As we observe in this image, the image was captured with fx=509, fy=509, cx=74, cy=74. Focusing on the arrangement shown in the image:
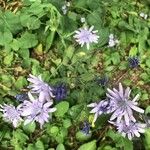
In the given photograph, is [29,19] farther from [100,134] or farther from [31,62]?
[100,134]

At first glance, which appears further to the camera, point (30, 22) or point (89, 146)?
point (30, 22)

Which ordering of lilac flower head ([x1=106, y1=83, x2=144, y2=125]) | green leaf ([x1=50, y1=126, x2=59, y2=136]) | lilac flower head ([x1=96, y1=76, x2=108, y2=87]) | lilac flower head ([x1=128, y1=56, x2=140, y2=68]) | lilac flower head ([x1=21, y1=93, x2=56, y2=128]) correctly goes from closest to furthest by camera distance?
lilac flower head ([x1=106, y1=83, x2=144, y2=125]) → lilac flower head ([x1=21, y1=93, x2=56, y2=128]) → green leaf ([x1=50, y1=126, x2=59, y2=136]) → lilac flower head ([x1=96, y1=76, x2=108, y2=87]) → lilac flower head ([x1=128, y1=56, x2=140, y2=68])

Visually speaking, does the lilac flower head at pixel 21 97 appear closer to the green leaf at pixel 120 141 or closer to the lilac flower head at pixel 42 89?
the lilac flower head at pixel 42 89

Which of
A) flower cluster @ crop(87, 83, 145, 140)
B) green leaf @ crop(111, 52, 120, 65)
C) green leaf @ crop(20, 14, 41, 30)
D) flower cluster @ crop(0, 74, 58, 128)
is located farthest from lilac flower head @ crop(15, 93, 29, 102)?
green leaf @ crop(111, 52, 120, 65)

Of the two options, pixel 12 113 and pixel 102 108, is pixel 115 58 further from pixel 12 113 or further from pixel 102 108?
pixel 12 113

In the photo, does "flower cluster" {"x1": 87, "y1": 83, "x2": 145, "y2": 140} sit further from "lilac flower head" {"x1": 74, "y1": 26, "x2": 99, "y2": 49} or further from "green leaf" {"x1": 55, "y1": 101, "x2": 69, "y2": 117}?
"lilac flower head" {"x1": 74, "y1": 26, "x2": 99, "y2": 49}

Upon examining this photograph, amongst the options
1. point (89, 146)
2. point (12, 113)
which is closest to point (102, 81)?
point (89, 146)

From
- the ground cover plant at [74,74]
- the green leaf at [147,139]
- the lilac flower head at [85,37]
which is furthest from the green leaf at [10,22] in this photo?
the green leaf at [147,139]
